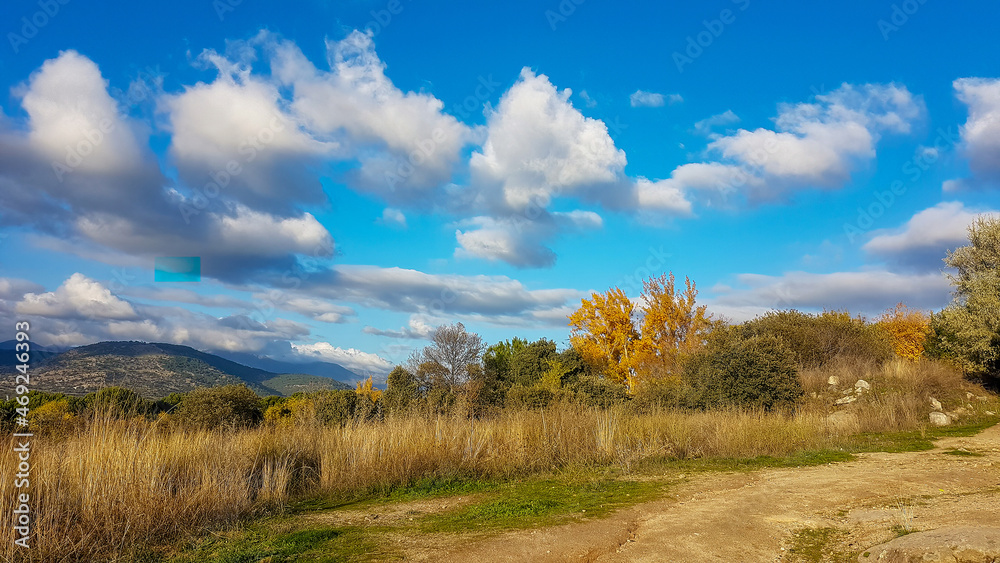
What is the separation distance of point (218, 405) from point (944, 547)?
17.2 m

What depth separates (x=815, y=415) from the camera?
15594mm

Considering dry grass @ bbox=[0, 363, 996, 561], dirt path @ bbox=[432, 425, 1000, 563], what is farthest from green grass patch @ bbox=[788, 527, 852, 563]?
dry grass @ bbox=[0, 363, 996, 561]

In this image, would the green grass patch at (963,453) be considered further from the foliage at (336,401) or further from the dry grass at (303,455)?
the foliage at (336,401)

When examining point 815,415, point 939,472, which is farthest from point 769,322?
point 939,472

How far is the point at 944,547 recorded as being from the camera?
3936 mm

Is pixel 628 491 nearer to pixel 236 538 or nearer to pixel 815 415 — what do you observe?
pixel 236 538

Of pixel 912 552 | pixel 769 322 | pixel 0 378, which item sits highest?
pixel 769 322

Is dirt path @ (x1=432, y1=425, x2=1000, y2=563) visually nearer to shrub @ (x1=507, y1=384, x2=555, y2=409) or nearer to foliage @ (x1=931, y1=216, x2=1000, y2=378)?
shrub @ (x1=507, y1=384, x2=555, y2=409)

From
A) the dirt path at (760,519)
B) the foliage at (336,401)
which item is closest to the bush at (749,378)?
the dirt path at (760,519)

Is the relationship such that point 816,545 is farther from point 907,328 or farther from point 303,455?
point 907,328

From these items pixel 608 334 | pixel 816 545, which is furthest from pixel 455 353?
pixel 816 545

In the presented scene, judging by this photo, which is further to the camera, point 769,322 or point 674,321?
point 674,321

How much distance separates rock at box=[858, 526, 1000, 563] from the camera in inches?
148

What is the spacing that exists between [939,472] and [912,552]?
6.58 metres
